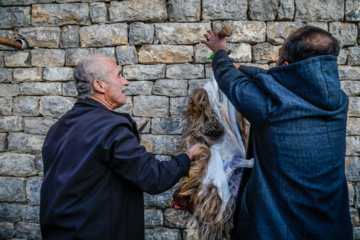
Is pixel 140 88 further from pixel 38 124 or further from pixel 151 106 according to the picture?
pixel 38 124

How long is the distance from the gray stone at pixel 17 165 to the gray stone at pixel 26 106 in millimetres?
462

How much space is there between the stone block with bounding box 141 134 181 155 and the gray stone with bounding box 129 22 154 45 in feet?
3.21

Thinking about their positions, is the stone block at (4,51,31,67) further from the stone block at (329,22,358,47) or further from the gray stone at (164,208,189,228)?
the stone block at (329,22,358,47)

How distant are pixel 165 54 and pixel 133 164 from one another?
1.56m

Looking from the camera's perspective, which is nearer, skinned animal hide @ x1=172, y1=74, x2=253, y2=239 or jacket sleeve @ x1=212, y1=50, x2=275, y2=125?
jacket sleeve @ x1=212, y1=50, x2=275, y2=125

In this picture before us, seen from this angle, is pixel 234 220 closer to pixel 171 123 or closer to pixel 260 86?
pixel 260 86

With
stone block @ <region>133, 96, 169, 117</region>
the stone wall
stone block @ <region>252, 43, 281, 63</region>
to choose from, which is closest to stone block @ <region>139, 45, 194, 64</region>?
the stone wall

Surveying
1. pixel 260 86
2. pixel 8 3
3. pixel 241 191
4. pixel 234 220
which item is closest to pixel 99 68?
pixel 260 86

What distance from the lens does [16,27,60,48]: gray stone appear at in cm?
271

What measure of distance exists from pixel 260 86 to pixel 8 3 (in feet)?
9.42

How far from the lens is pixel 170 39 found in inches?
103

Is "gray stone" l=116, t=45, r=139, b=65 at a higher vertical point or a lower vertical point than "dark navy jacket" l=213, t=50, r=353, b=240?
higher

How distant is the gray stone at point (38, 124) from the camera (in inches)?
109

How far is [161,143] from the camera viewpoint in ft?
8.77
